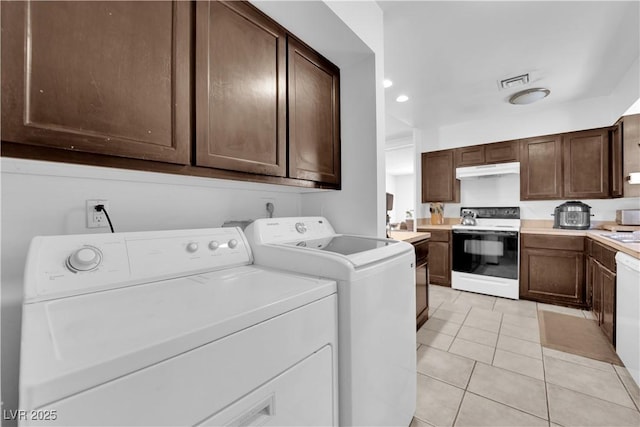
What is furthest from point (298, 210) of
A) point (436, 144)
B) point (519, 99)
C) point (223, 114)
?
point (436, 144)

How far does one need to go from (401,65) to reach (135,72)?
227cm

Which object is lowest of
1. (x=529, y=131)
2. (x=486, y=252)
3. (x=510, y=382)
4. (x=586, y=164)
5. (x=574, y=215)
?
(x=510, y=382)

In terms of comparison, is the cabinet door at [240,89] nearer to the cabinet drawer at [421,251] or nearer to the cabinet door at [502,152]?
the cabinet drawer at [421,251]

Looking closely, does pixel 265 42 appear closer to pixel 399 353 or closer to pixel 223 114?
pixel 223 114

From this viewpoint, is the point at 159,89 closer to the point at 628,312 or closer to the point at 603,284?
the point at 628,312

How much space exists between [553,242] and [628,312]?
1.45 metres

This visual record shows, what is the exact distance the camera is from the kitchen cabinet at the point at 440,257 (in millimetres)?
3695

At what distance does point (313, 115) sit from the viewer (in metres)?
1.67

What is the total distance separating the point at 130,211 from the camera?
3.87 feet

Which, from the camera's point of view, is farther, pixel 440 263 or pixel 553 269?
pixel 440 263

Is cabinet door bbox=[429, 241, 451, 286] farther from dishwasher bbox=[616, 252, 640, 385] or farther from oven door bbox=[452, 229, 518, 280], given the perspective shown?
dishwasher bbox=[616, 252, 640, 385]

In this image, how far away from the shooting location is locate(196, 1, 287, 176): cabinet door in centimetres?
112

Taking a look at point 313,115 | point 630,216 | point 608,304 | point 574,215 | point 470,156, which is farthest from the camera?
point 470,156

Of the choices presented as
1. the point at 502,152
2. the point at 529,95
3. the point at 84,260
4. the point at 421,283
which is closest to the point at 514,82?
the point at 529,95
